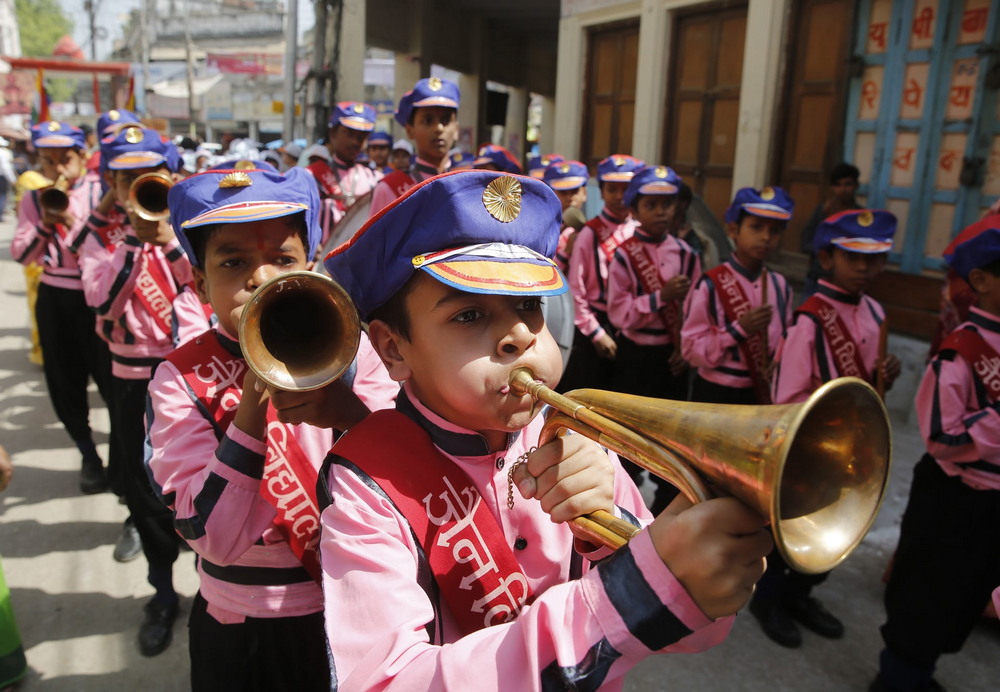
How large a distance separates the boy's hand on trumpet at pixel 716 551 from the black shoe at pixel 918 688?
2631mm

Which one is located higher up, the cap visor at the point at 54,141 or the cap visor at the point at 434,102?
the cap visor at the point at 434,102

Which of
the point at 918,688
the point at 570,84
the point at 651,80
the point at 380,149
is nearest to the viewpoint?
the point at 918,688

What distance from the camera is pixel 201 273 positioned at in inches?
72.6

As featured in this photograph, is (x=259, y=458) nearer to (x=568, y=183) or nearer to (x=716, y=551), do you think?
(x=716, y=551)

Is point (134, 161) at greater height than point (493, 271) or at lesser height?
greater

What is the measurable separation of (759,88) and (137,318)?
235 inches

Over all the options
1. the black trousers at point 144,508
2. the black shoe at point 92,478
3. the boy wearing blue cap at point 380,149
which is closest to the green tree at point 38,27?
the boy wearing blue cap at point 380,149

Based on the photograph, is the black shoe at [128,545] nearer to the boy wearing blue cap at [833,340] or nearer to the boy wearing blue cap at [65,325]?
the boy wearing blue cap at [65,325]

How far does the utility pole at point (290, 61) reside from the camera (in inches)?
500

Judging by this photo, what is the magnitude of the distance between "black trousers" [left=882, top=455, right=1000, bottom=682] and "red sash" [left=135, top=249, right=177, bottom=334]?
11.8ft

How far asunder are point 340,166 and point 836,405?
20.1 ft

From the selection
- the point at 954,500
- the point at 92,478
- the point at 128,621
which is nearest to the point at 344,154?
the point at 92,478

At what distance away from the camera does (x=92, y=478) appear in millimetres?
4789

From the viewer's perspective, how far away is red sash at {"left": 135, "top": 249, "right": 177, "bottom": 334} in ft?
11.7
